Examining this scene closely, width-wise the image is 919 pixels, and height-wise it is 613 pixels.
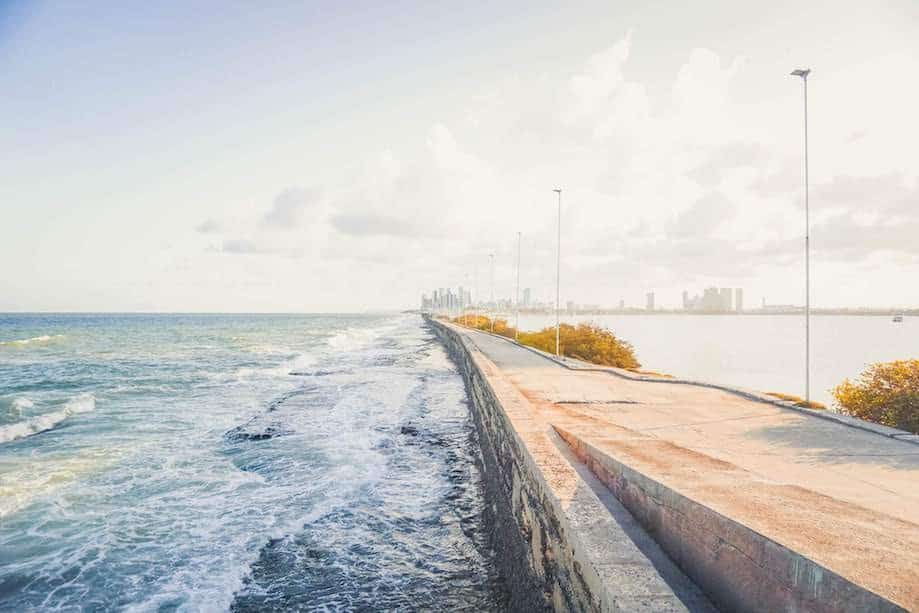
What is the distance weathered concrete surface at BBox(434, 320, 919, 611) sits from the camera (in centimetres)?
238

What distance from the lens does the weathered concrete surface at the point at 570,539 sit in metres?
2.96

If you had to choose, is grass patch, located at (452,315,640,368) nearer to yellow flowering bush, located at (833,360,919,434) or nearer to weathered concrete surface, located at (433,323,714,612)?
yellow flowering bush, located at (833,360,919,434)

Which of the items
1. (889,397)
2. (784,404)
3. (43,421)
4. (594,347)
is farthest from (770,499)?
(594,347)

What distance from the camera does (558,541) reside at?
415 centimetres

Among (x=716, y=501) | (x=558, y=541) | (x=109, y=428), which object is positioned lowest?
(x=109, y=428)

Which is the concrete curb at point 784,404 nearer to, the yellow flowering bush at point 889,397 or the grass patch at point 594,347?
the yellow flowering bush at point 889,397

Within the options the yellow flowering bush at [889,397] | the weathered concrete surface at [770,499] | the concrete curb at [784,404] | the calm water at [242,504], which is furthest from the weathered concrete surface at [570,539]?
the yellow flowering bush at [889,397]

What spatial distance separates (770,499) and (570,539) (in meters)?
1.36

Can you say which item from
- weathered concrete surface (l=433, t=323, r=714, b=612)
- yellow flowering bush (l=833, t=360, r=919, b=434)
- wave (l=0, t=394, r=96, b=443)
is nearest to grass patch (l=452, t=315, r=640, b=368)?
yellow flowering bush (l=833, t=360, r=919, b=434)

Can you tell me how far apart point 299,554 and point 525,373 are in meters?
9.77

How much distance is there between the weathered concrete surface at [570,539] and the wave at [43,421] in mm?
12993

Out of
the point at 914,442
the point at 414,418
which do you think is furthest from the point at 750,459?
the point at 414,418

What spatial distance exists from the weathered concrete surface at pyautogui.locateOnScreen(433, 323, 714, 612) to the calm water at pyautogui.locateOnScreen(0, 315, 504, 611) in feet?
2.74

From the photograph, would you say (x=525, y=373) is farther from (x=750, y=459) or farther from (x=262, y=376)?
(x=262, y=376)
